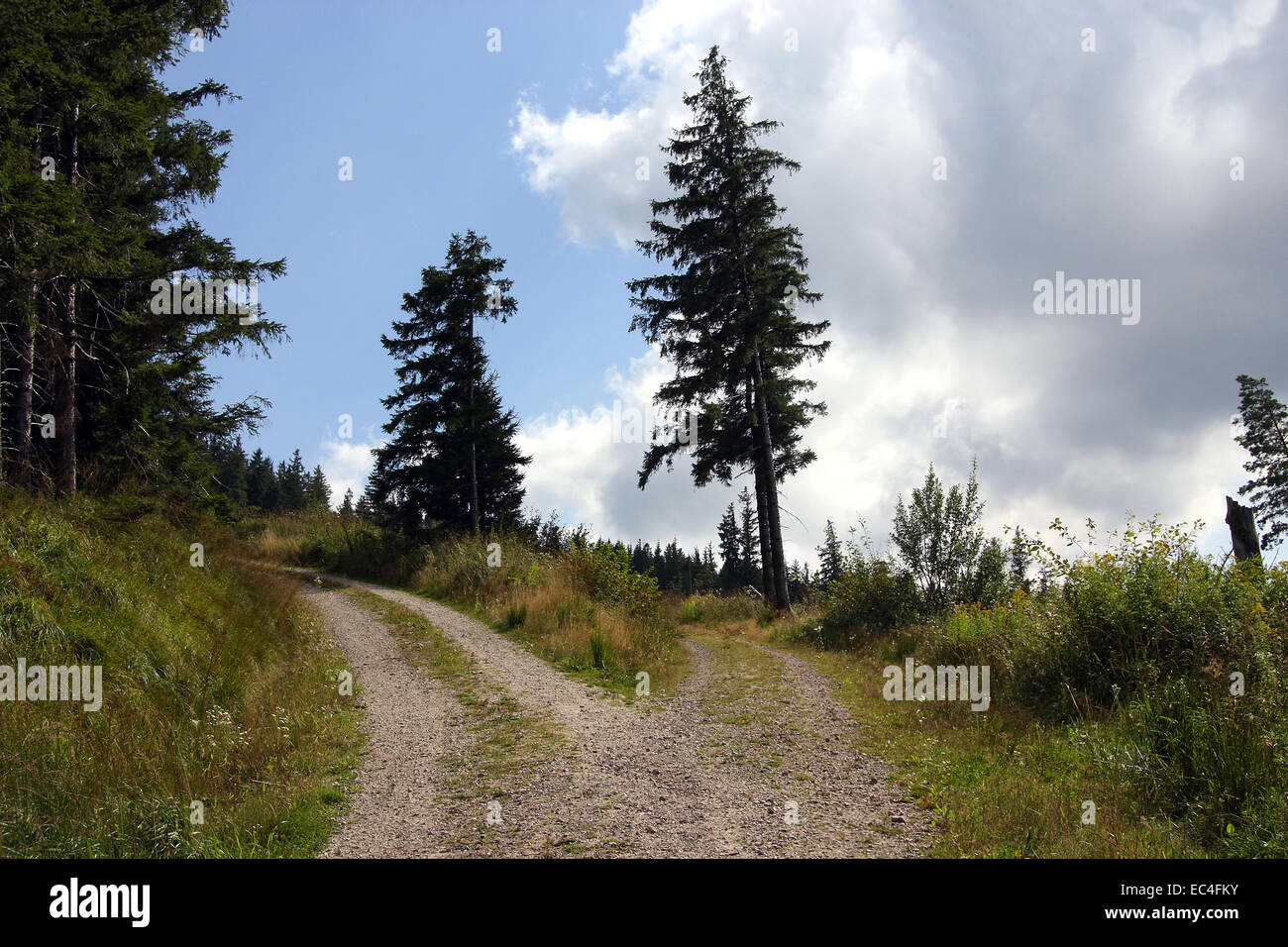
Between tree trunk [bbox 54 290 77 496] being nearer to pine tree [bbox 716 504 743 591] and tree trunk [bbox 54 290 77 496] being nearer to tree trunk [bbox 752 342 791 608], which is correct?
tree trunk [bbox 752 342 791 608]

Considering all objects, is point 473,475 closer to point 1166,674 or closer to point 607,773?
point 607,773

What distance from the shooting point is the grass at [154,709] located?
4.53 meters

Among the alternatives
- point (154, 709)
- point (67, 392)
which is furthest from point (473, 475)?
point (154, 709)

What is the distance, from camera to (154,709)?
622cm

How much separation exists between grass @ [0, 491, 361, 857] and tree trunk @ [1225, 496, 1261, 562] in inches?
497

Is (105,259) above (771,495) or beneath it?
above

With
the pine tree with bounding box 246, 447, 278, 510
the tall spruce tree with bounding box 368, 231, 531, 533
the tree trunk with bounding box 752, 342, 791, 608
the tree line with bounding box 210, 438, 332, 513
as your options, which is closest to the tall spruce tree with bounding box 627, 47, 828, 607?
the tree trunk with bounding box 752, 342, 791, 608

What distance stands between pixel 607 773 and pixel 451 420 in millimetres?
21953

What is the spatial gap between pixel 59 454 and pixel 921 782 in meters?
14.5

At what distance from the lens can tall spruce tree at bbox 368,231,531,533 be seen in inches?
1051

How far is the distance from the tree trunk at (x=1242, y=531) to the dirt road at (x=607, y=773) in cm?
663

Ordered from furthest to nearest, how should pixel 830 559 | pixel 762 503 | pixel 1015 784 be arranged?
pixel 830 559 → pixel 762 503 → pixel 1015 784
